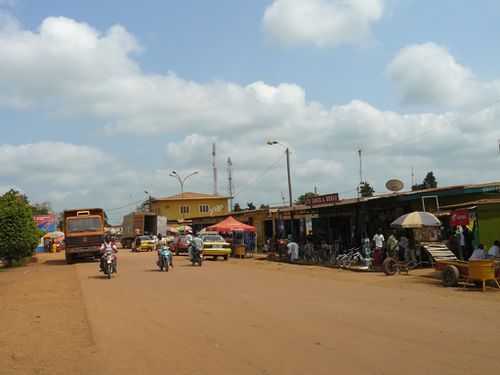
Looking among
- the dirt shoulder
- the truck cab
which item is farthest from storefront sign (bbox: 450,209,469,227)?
the truck cab

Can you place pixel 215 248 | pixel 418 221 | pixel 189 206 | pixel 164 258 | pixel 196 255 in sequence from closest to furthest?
pixel 418 221, pixel 164 258, pixel 196 255, pixel 215 248, pixel 189 206

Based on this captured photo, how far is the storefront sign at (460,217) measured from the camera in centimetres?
1880

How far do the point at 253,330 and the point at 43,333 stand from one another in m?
3.77

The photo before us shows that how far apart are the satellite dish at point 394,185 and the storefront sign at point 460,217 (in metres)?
5.28

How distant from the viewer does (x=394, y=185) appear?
24562 mm

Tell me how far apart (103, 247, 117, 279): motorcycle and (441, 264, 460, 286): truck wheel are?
486 inches

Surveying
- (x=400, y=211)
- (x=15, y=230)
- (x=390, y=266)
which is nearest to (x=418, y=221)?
(x=390, y=266)

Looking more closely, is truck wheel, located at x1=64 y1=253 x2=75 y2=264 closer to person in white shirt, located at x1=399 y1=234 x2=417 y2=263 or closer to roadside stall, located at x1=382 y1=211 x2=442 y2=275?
person in white shirt, located at x1=399 y1=234 x2=417 y2=263

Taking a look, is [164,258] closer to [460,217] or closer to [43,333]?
[460,217]

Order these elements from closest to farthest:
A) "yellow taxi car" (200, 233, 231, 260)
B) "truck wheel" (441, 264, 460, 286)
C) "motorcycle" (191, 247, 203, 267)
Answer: "truck wheel" (441, 264, 460, 286) → "motorcycle" (191, 247, 203, 267) → "yellow taxi car" (200, 233, 231, 260)

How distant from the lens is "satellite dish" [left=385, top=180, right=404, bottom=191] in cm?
2450

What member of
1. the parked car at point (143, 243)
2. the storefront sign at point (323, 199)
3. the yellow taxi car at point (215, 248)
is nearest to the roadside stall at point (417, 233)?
the storefront sign at point (323, 199)

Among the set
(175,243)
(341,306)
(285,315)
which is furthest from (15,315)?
(175,243)

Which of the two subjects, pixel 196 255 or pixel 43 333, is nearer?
pixel 43 333
